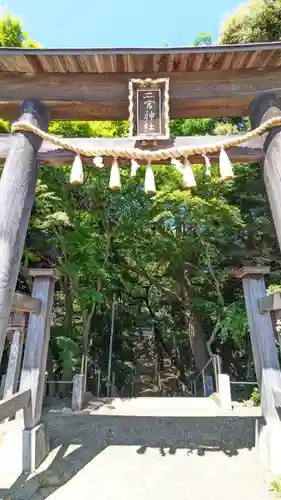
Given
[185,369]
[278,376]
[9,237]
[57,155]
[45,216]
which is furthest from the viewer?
[185,369]

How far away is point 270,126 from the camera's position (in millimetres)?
2848

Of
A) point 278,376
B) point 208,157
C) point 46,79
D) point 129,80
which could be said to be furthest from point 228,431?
point 46,79

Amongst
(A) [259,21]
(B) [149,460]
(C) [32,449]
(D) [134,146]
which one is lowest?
(B) [149,460]

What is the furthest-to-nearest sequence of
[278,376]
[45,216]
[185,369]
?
[185,369]
[45,216]
[278,376]

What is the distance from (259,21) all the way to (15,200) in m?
9.00

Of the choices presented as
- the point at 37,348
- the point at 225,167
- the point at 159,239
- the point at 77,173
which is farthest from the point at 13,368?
the point at 159,239

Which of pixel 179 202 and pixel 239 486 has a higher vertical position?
pixel 179 202

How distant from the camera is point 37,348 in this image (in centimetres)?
401

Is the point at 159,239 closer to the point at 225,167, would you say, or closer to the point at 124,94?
the point at 124,94

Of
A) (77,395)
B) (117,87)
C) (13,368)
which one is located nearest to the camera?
(117,87)

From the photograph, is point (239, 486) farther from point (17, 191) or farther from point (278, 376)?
point (17, 191)

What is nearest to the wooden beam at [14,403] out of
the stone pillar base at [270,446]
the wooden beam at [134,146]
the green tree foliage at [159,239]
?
the wooden beam at [134,146]

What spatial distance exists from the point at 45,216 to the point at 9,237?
530 cm

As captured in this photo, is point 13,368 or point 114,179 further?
point 13,368
